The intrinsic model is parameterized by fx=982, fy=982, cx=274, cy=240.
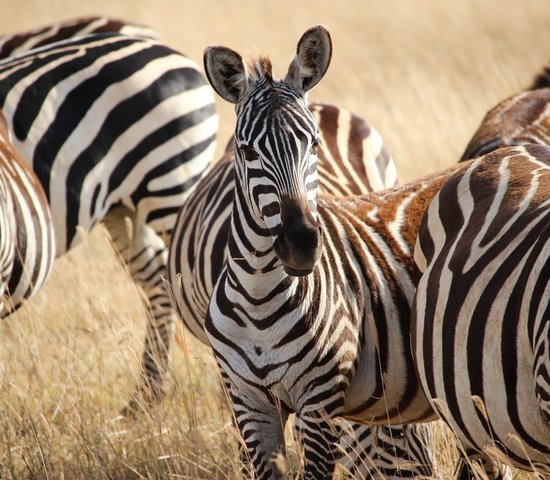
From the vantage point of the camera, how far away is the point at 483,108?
43.9ft

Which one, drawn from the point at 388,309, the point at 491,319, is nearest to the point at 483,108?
the point at 388,309

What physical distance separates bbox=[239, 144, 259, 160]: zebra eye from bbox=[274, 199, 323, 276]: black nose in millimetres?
288

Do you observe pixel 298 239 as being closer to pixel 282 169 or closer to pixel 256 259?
pixel 282 169

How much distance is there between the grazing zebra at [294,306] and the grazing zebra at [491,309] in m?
0.34

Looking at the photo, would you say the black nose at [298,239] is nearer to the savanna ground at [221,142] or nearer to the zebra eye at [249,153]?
the zebra eye at [249,153]

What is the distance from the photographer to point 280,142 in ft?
12.7

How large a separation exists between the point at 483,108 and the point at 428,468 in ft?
30.0

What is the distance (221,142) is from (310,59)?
9.62 metres

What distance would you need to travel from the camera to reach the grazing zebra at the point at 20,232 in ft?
20.2

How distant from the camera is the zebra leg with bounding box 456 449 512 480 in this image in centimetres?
384

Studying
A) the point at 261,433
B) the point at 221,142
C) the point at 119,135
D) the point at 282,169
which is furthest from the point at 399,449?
the point at 221,142

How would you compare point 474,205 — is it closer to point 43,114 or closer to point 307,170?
point 307,170

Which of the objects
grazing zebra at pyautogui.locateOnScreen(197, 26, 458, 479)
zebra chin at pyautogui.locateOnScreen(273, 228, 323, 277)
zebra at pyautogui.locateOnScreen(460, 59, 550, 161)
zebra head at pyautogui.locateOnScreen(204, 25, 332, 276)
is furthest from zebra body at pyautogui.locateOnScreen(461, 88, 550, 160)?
zebra chin at pyautogui.locateOnScreen(273, 228, 323, 277)

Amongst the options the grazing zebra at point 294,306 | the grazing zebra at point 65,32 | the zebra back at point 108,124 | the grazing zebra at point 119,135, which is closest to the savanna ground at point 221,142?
the grazing zebra at point 294,306
